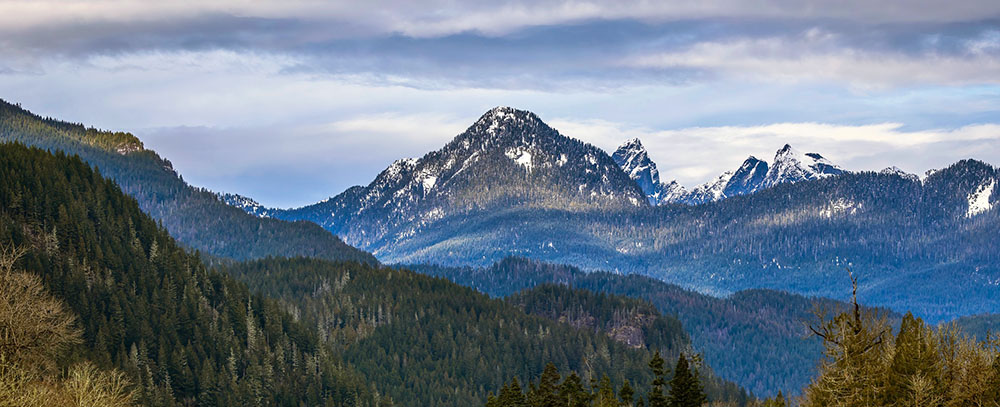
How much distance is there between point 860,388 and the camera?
282 feet

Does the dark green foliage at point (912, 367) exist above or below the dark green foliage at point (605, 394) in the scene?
above

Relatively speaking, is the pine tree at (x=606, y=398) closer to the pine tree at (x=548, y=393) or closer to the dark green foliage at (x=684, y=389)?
the pine tree at (x=548, y=393)

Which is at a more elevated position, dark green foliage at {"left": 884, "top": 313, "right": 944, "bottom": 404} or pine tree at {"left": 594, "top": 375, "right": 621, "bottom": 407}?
dark green foliage at {"left": 884, "top": 313, "right": 944, "bottom": 404}

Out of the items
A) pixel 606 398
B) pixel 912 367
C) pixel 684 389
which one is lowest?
pixel 606 398

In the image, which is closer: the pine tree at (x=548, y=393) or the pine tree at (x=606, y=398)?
the pine tree at (x=606, y=398)

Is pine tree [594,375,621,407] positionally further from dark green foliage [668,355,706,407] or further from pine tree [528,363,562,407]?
dark green foliage [668,355,706,407]

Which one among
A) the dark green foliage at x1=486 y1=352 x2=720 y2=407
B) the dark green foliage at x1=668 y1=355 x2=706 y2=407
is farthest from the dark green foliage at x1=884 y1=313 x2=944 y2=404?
the dark green foliage at x1=486 y1=352 x2=720 y2=407

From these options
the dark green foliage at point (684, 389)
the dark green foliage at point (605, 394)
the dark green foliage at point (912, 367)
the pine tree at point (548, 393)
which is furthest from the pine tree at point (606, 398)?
the dark green foliage at point (912, 367)

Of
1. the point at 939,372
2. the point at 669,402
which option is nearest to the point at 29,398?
the point at 939,372

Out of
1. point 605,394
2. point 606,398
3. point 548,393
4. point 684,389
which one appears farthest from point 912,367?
point 548,393

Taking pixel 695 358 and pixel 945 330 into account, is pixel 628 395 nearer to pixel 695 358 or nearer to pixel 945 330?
pixel 695 358

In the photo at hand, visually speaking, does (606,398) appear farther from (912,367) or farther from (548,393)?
(912,367)

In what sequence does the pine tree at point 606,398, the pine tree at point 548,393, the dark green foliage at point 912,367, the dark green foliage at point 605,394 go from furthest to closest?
the pine tree at point 548,393
the pine tree at point 606,398
the dark green foliage at point 605,394
the dark green foliage at point 912,367

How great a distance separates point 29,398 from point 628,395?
94171 millimetres
